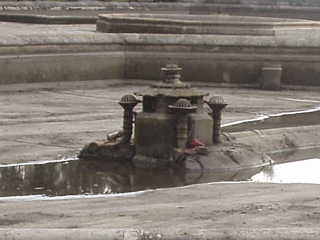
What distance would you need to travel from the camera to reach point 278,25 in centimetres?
1858

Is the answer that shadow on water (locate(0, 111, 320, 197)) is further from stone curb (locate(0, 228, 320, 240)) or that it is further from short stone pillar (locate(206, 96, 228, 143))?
stone curb (locate(0, 228, 320, 240))

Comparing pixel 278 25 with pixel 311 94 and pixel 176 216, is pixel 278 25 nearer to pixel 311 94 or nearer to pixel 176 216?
pixel 311 94

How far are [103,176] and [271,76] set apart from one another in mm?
7236

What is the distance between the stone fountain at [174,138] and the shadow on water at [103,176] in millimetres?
112

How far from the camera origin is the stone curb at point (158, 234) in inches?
259

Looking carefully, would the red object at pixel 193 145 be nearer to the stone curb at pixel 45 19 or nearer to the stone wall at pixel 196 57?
the stone wall at pixel 196 57

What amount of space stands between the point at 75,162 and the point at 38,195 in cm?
156

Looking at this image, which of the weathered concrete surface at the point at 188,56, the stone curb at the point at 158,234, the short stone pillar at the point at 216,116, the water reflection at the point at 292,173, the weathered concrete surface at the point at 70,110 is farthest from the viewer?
the weathered concrete surface at the point at 188,56

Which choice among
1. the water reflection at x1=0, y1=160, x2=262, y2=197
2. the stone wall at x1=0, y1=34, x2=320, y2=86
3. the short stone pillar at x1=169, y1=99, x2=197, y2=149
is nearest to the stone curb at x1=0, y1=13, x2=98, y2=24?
the stone wall at x1=0, y1=34, x2=320, y2=86

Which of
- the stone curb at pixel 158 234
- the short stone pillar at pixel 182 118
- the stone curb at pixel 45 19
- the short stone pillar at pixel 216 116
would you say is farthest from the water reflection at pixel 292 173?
the stone curb at pixel 45 19

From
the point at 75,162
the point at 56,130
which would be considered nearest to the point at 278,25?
the point at 56,130

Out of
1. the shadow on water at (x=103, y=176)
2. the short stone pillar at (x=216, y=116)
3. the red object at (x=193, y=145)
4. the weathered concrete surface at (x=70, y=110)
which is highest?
the short stone pillar at (x=216, y=116)

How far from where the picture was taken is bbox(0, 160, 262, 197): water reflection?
366 inches

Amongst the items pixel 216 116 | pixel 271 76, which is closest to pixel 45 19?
pixel 271 76
